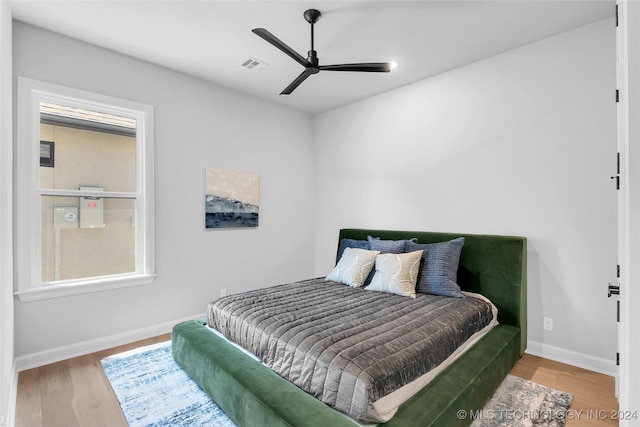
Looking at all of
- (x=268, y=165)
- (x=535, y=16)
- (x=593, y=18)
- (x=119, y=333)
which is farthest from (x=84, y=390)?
(x=593, y=18)

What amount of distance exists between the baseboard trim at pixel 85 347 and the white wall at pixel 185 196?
0.01 metres

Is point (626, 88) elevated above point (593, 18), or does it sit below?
below

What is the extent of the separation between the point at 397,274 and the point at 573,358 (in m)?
1.59

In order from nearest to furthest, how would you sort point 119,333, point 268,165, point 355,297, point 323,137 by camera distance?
point 355,297 → point 119,333 → point 268,165 → point 323,137

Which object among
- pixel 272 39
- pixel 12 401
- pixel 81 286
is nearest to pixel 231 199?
pixel 81 286

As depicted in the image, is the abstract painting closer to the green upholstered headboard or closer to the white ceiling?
the white ceiling

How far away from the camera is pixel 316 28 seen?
102 inches

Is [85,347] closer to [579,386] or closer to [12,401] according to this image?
[12,401]

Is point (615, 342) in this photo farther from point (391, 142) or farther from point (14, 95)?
point (14, 95)

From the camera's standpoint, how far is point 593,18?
2457 millimetres

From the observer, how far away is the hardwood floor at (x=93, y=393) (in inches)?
74.8

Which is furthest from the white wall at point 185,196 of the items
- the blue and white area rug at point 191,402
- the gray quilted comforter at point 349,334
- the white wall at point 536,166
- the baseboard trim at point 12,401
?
the white wall at point 536,166

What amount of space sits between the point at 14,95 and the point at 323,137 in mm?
3392

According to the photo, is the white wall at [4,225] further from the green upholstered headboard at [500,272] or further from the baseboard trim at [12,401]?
the green upholstered headboard at [500,272]
